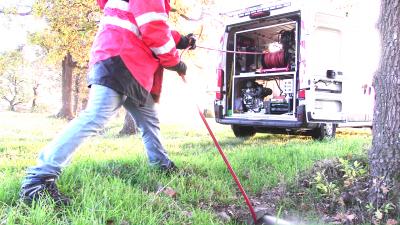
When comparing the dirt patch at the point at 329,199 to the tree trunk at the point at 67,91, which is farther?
the tree trunk at the point at 67,91

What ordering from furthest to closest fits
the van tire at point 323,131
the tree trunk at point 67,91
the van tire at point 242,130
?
the tree trunk at point 67,91, the van tire at point 242,130, the van tire at point 323,131

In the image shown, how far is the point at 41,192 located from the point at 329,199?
2.38 m

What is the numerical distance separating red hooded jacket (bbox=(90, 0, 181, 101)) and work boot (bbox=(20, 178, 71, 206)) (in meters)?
1.04

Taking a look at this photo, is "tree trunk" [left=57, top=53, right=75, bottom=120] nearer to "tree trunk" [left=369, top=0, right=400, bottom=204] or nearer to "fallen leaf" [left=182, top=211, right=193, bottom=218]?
"fallen leaf" [left=182, top=211, right=193, bottom=218]

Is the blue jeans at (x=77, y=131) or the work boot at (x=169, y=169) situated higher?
the blue jeans at (x=77, y=131)

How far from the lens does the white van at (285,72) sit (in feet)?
23.4

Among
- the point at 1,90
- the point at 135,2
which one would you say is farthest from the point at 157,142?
the point at 1,90

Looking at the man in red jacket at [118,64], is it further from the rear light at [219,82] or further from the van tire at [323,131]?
the van tire at [323,131]

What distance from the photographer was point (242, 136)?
30.3 ft

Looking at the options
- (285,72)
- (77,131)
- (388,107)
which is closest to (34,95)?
(285,72)

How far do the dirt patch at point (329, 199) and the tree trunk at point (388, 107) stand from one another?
103 millimetres

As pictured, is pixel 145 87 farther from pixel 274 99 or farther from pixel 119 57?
pixel 274 99

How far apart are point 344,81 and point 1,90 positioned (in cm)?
3622

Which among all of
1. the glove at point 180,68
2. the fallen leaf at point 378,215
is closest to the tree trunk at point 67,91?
the glove at point 180,68
